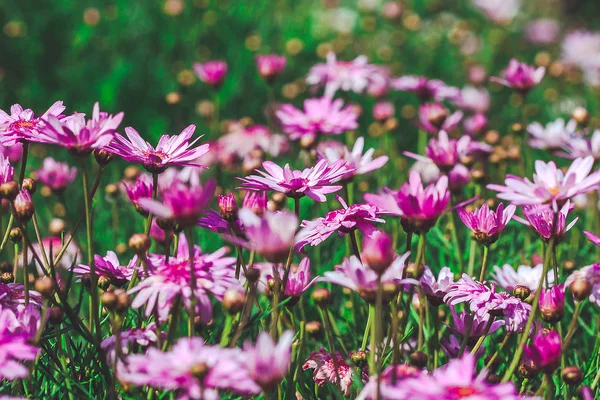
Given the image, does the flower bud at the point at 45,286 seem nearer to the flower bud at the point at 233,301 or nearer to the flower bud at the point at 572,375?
the flower bud at the point at 233,301

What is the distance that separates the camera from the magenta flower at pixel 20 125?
1471mm

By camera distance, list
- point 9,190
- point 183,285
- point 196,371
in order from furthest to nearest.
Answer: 1. point 9,190
2. point 183,285
3. point 196,371

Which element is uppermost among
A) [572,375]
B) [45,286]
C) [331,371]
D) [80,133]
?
[80,133]

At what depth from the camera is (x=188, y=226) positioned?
1.14 m

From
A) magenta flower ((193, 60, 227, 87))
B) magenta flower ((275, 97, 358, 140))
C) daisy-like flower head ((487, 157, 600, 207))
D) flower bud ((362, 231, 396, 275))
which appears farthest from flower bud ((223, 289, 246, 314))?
magenta flower ((193, 60, 227, 87))

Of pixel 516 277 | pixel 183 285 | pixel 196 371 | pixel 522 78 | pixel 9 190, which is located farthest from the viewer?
pixel 522 78

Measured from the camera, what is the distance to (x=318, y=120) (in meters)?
2.42

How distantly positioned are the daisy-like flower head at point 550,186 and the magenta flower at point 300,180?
13.7 inches

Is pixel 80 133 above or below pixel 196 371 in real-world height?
above

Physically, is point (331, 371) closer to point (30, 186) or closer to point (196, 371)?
point (196, 371)

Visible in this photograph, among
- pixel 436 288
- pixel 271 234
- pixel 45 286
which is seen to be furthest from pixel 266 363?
pixel 436 288

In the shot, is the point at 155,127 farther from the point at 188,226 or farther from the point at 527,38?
the point at 527,38

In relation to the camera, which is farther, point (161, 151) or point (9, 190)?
point (161, 151)

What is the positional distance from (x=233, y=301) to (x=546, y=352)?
0.53 m
